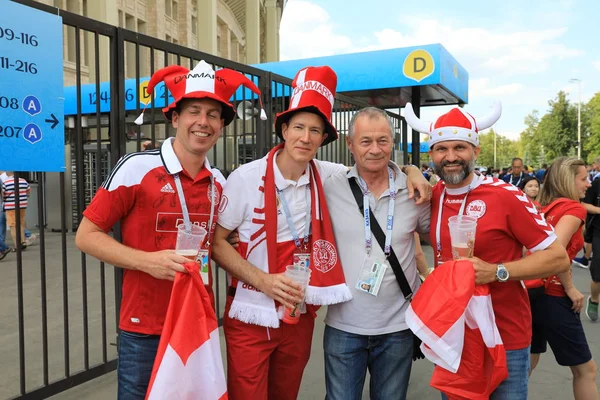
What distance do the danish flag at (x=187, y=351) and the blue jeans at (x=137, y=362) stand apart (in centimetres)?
30

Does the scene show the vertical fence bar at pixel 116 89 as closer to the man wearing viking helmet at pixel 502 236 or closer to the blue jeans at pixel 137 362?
the blue jeans at pixel 137 362

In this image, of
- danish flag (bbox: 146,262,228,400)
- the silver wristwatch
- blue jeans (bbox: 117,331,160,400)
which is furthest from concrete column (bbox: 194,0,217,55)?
the silver wristwatch

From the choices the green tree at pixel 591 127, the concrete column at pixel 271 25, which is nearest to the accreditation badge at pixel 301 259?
the concrete column at pixel 271 25

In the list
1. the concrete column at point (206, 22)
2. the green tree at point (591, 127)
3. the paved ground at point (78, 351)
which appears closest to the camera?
the paved ground at point (78, 351)

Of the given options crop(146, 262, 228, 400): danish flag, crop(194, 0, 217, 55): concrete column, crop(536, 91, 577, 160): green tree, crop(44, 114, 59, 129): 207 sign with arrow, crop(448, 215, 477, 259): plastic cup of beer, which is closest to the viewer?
crop(146, 262, 228, 400): danish flag

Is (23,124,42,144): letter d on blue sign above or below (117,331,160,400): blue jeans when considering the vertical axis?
above

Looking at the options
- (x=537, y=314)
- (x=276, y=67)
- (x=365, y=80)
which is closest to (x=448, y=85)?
(x=365, y=80)

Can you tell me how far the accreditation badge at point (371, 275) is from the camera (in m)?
2.30

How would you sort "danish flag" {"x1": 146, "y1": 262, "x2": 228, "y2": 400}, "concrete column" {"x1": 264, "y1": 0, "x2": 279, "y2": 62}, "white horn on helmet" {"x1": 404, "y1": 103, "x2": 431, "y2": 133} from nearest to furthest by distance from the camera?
1. "danish flag" {"x1": 146, "y1": 262, "x2": 228, "y2": 400}
2. "white horn on helmet" {"x1": 404, "y1": 103, "x2": 431, "y2": 133}
3. "concrete column" {"x1": 264, "y1": 0, "x2": 279, "y2": 62}

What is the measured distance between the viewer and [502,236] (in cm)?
219

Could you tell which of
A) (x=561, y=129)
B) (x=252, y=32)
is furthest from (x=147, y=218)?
(x=561, y=129)

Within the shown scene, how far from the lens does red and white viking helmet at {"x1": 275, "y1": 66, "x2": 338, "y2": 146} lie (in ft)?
7.73

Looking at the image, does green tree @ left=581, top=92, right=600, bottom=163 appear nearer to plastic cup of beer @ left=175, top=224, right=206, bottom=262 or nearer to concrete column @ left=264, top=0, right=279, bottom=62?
concrete column @ left=264, top=0, right=279, bottom=62

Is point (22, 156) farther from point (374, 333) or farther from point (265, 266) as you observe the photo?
point (374, 333)
